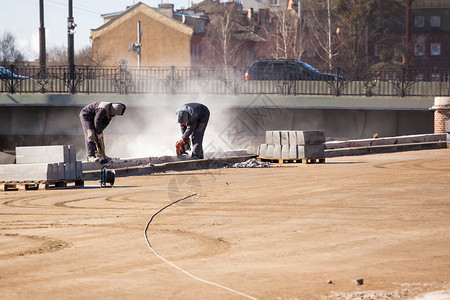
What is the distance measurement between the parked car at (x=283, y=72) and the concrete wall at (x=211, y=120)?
52.5 inches

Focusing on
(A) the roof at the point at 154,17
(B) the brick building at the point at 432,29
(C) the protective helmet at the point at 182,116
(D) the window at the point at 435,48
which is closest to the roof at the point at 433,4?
(B) the brick building at the point at 432,29

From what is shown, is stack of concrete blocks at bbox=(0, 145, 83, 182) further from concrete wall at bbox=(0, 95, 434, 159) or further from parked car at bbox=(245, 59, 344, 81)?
parked car at bbox=(245, 59, 344, 81)

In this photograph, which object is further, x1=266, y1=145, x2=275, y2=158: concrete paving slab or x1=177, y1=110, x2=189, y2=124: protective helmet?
x1=266, y1=145, x2=275, y2=158: concrete paving slab

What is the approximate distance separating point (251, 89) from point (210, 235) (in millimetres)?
19167

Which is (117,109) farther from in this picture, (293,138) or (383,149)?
(383,149)

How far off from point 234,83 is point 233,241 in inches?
768

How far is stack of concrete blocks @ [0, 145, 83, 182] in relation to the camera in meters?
13.9

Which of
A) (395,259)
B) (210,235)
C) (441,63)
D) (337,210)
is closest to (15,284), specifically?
(210,235)

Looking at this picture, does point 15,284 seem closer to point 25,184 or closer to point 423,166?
point 25,184

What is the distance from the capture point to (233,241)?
26.2 feet

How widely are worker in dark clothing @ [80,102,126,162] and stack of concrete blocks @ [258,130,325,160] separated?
6279 millimetres

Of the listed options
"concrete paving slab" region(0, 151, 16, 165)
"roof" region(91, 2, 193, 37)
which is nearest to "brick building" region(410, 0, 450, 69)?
"roof" region(91, 2, 193, 37)

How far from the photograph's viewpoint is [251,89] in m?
27.2

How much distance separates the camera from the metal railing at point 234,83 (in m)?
26.3
